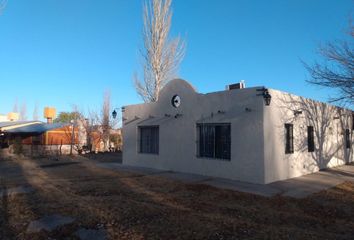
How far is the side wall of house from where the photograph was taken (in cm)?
1068

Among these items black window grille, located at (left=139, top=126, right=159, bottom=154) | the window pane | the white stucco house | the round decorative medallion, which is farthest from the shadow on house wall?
black window grille, located at (left=139, top=126, right=159, bottom=154)

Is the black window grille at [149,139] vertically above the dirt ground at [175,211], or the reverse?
the black window grille at [149,139]

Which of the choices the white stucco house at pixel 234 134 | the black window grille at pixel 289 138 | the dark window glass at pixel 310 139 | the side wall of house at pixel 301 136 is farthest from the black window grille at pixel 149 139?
the dark window glass at pixel 310 139

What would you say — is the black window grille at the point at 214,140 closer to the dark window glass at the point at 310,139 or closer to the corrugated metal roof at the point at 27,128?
the dark window glass at the point at 310,139

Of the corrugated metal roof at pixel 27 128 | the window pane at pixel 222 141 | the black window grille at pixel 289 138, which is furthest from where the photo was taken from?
the corrugated metal roof at pixel 27 128

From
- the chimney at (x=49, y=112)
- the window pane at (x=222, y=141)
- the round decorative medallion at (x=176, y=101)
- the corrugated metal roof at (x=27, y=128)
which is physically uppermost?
the chimney at (x=49, y=112)

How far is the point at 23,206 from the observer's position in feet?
22.1

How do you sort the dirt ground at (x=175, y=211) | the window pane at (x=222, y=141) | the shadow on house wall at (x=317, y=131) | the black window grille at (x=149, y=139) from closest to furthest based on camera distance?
the dirt ground at (x=175, y=211) → the window pane at (x=222, y=141) → the shadow on house wall at (x=317, y=131) → the black window grille at (x=149, y=139)

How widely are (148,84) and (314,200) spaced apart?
18.0 meters

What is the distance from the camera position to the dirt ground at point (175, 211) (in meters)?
5.09

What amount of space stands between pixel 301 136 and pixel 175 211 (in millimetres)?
8246

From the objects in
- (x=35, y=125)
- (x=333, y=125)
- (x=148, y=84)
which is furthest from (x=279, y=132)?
(x=35, y=125)

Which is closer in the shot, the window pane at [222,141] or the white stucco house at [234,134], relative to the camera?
the white stucco house at [234,134]

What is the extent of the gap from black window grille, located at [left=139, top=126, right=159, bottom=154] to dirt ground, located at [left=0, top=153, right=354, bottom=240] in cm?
489
